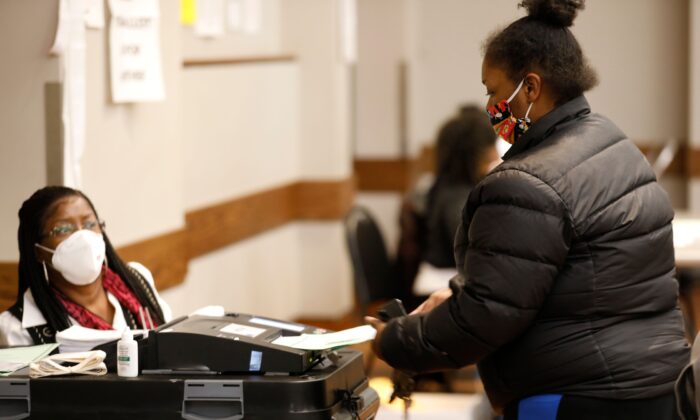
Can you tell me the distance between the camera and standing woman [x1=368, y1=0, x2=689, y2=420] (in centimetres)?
239

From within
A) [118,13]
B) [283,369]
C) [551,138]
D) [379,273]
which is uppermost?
[118,13]

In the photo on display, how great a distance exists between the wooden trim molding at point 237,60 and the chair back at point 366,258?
969 mm

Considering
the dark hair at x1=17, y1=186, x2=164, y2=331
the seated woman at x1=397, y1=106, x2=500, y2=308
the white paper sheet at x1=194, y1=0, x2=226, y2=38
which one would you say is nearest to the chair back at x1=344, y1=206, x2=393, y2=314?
the seated woman at x1=397, y1=106, x2=500, y2=308

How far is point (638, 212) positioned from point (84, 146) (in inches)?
72.2

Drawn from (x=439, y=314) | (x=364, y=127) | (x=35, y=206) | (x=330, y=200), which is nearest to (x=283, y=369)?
(x=439, y=314)

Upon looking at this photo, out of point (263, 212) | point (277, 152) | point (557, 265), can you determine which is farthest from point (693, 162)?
point (557, 265)

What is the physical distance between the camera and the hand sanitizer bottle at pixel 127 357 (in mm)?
2557

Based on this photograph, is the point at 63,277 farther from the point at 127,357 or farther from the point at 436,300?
the point at 436,300

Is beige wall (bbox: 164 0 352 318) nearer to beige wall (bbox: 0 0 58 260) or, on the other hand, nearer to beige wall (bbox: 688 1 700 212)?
beige wall (bbox: 0 0 58 260)

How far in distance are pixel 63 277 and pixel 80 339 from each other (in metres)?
0.28

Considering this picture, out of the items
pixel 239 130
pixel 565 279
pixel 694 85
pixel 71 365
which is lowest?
pixel 71 365

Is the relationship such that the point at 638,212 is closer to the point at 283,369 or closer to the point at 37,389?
the point at 283,369

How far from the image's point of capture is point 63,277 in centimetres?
306

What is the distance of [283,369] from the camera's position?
2.51 meters
